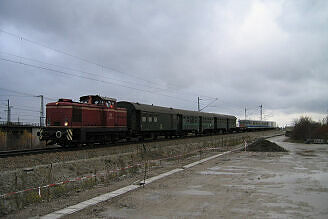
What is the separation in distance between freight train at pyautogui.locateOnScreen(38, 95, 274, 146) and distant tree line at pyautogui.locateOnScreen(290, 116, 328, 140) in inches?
1016

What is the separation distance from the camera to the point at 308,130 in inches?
1885

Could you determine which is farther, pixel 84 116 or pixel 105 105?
pixel 105 105

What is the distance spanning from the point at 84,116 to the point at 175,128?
1700cm

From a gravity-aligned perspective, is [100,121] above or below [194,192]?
above

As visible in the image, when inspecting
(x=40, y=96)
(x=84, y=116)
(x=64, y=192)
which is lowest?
(x=64, y=192)

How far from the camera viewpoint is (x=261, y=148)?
84.3 ft

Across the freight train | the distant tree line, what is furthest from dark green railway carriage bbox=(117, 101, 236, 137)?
the distant tree line

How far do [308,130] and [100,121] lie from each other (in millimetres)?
39529

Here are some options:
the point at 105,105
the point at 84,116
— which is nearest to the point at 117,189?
the point at 84,116

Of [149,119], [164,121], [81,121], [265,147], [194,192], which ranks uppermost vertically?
[149,119]

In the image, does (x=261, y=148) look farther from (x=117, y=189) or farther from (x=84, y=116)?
(x=117, y=189)

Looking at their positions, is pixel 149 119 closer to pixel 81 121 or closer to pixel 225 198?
pixel 81 121

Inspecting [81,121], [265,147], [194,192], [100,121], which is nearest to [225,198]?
[194,192]

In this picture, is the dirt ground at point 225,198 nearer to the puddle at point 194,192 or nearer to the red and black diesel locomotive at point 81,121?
the puddle at point 194,192
